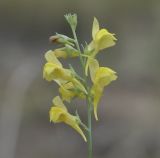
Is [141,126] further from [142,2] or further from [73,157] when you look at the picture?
[142,2]

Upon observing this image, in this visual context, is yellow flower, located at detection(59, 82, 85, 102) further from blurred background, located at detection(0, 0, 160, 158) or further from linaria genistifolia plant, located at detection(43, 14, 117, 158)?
blurred background, located at detection(0, 0, 160, 158)

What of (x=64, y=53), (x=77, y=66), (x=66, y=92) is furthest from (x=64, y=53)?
(x=77, y=66)

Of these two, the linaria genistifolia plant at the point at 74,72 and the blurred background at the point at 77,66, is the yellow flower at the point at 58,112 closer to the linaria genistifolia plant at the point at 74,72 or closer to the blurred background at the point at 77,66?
the linaria genistifolia plant at the point at 74,72

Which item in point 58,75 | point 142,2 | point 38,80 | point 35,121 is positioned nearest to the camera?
point 58,75

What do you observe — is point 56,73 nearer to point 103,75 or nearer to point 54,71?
point 54,71

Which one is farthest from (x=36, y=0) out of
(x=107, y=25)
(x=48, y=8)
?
(x=107, y=25)

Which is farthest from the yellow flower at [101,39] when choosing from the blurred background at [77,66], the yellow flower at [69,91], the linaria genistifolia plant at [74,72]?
the blurred background at [77,66]
